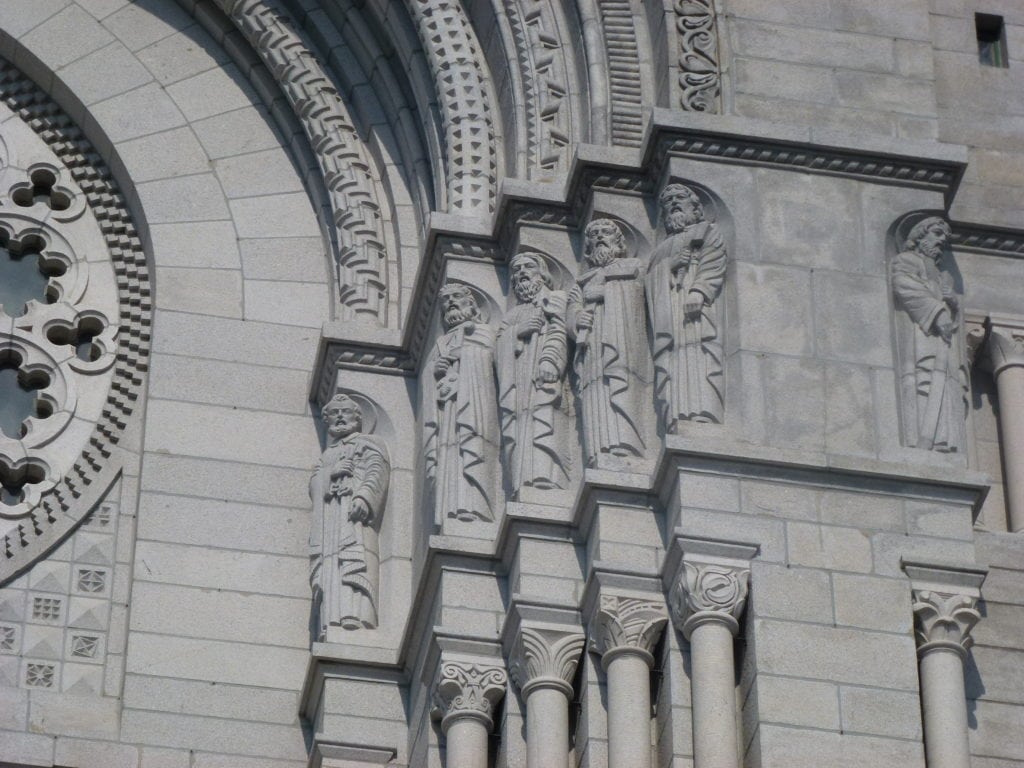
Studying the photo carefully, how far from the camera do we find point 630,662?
1420 centimetres

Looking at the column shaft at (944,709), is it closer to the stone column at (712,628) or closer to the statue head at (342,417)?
the stone column at (712,628)

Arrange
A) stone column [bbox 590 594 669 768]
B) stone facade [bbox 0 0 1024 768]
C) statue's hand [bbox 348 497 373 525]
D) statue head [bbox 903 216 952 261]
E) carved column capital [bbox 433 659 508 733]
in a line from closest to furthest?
stone column [bbox 590 594 669 768] < stone facade [bbox 0 0 1024 768] < carved column capital [bbox 433 659 508 733] < statue head [bbox 903 216 952 261] < statue's hand [bbox 348 497 373 525]

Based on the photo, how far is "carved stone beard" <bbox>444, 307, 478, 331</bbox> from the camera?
16.3 m

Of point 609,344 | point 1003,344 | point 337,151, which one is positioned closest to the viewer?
point 609,344

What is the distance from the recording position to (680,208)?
611 inches

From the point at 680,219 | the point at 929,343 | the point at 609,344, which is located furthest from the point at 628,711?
the point at 680,219

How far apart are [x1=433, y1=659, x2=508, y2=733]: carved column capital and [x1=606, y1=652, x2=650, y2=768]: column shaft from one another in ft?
2.98

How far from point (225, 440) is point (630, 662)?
4102 millimetres

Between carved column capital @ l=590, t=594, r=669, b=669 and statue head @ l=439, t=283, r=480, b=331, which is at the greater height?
statue head @ l=439, t=283, r=480, b=331

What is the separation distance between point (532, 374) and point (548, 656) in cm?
180

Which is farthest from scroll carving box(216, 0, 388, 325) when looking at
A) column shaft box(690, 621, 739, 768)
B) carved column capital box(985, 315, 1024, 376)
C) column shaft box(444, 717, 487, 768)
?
column shaft box(690, 621, 739, 768)

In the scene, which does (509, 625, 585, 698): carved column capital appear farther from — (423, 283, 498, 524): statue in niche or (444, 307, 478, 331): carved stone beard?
(444, 307, 478, 331): carved stone beard

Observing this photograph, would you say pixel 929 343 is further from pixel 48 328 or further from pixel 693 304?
pixel 48 328

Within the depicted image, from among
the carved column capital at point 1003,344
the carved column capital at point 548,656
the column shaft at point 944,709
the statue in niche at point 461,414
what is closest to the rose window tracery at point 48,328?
the statue in niche at point 461,414
